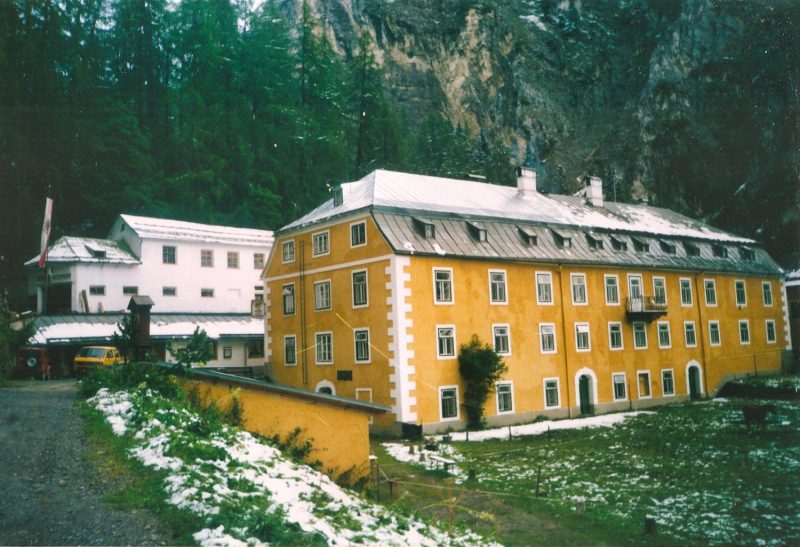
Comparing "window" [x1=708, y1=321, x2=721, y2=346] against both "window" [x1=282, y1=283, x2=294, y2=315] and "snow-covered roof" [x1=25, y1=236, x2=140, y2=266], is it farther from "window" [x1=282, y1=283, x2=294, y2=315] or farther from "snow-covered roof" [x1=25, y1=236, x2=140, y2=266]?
"snow-covered roof" [x1=25, y1=236, x2=140, y2=266]

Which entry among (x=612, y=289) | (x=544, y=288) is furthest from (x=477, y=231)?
(x=612, y=289)

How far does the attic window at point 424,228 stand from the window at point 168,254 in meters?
23.6

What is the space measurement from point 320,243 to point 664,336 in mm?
21223

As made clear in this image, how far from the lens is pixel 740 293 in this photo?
4456 cm

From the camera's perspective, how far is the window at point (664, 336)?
38.8 meters

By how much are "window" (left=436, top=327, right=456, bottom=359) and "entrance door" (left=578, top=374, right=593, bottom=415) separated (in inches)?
342

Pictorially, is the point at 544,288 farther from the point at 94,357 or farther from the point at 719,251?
the point at 94,357

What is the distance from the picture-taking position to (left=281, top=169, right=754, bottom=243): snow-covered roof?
3231 cm

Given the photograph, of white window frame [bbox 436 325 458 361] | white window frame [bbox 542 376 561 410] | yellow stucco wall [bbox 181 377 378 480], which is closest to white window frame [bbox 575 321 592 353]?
→ white window frame [bbox 542 376 561 410]

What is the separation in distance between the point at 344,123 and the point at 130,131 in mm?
22209

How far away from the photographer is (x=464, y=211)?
33.2 meters

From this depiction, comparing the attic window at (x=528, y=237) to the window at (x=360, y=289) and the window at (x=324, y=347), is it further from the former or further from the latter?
the window at (x=324, y=347)

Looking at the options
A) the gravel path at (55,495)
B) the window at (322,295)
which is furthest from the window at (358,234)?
the gravel path at (55,495)

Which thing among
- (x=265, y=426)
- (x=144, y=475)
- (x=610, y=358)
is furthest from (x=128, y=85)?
(x=144, y=475)
